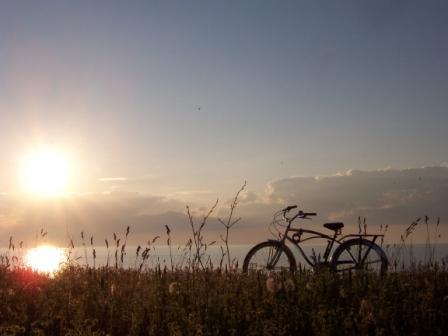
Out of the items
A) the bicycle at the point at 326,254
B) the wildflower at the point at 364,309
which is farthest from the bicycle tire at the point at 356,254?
the wildflower at the point at 364,309

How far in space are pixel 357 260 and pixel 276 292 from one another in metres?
4.66

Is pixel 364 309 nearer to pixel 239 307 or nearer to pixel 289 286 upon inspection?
pixel 289 286

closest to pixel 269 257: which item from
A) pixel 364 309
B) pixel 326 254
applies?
pixel 326 254

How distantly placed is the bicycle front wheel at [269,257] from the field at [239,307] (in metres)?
3.26

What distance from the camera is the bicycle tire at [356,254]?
12086 mm

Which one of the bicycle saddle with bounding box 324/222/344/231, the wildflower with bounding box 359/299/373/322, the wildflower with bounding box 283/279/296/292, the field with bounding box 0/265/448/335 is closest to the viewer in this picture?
the field with bounding box 0/265/448/335

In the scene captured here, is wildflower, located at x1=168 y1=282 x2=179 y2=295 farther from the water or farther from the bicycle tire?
the bicycle tire

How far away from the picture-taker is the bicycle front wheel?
512 inches

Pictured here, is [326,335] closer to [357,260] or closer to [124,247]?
[124,247]

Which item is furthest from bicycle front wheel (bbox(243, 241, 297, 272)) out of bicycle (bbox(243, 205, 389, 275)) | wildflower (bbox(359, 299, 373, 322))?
wildflower (bbox(359, 299, 373, 322))

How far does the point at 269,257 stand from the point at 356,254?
2032 mm

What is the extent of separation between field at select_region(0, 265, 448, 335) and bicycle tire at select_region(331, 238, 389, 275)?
2.26 meters

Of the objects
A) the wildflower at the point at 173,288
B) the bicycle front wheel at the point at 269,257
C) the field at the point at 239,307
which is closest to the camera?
the field at the point at 239,307

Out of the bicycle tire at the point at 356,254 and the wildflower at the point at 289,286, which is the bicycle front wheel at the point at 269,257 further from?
the wildflower at the point at 289,286
